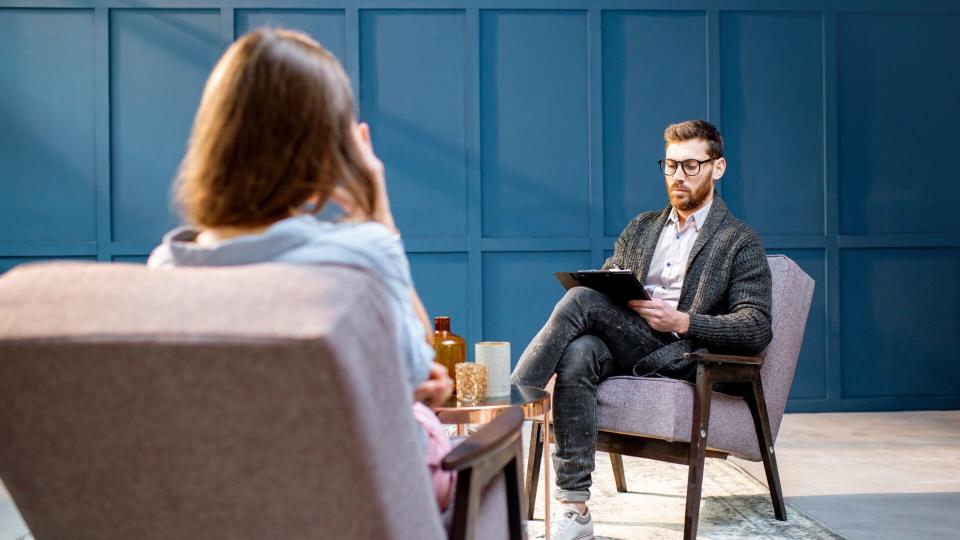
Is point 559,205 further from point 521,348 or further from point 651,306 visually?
point 651,306

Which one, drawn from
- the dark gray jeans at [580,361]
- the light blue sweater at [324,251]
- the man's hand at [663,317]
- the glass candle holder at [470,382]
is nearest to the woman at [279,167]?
the light blue sweater at [324,251]

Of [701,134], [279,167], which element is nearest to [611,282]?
[701,134]

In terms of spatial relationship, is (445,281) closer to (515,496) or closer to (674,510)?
(674,510)

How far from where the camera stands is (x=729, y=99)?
4.87 metres

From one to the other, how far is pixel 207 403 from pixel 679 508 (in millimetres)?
2240

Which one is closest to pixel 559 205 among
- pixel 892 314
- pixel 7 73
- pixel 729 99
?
pixel 729 99

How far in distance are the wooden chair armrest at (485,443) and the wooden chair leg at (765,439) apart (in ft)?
4.62

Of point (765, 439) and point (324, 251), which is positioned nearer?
point (324, 251)

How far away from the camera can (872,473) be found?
334cm

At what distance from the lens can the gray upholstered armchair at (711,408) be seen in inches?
96.3

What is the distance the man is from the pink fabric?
3.91 ft

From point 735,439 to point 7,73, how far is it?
13.9 ft

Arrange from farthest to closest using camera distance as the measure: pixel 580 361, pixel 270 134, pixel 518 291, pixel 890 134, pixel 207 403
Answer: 1. pixel 890 134
2. pixel 518 291
3. pixel 580 361
4. pixel 270 134
5. pixel 207 403

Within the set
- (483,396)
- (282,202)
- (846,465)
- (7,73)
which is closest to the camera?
(282,202)
